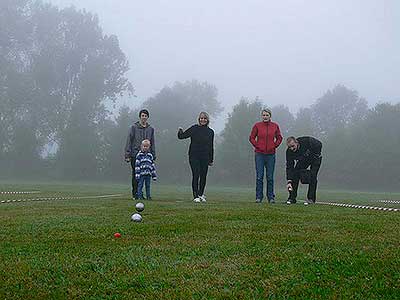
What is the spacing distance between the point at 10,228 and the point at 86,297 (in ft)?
9.66

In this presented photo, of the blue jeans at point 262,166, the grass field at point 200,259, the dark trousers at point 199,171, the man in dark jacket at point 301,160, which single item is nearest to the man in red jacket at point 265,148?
the blue jeans at point 262,166

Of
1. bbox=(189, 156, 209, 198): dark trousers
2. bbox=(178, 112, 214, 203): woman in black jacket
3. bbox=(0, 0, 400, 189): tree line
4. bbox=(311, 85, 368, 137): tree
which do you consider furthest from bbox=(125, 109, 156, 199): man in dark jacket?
bbox=(311, 85, 368, 137): tree

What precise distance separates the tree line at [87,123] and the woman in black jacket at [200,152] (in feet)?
118

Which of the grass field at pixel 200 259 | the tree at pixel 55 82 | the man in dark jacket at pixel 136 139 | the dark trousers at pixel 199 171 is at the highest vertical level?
the tree at pixel 55 82

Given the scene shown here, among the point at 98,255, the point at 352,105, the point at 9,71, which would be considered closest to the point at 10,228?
the point at 98,255

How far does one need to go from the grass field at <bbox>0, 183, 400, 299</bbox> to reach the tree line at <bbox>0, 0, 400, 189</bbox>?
1626 inches

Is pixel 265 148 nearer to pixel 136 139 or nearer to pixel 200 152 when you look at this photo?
pixel 200 152

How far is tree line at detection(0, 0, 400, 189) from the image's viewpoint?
45500mm

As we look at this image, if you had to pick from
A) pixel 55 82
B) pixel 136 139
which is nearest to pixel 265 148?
pixel 136 139

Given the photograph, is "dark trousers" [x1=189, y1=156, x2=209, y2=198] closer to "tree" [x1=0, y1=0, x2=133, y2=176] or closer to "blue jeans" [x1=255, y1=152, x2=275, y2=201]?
"blue jeans" [x1=255, y1=152, x2=275, y2=201]

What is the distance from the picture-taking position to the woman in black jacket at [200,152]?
36.9ft

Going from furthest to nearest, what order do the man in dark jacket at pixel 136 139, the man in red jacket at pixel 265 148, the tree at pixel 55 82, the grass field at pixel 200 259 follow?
the tree at pixel 55 82 < the man in dark jacket at pixel 136 139 < the man in red jacket at pixel 265 148 < the grass field at pixel 200 259

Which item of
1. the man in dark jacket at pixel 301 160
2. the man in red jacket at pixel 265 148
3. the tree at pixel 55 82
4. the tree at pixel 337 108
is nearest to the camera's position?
the man in dark jacket at pixel 301 160

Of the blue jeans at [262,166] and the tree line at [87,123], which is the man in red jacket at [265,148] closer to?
the blue jeans at [262,166]
